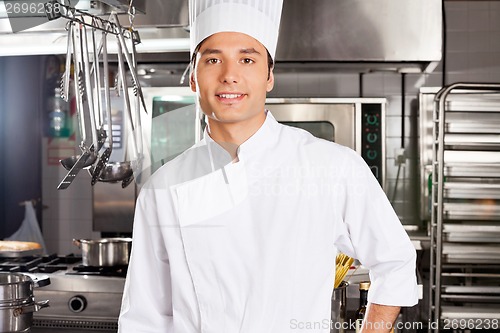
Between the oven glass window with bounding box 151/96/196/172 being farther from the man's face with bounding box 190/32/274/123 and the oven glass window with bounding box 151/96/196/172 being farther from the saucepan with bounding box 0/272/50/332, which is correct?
the man's face with bounding box 190/32/274/123

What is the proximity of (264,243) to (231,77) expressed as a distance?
36 centimetres

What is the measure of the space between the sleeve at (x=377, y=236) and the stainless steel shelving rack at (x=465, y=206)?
89.1 inches

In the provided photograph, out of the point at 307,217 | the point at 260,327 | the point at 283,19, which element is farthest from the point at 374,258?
the point at 283,19

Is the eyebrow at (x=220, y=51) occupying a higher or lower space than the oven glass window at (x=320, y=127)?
higher

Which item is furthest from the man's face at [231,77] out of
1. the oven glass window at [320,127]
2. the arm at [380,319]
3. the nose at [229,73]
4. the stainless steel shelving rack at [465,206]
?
the oven glass window at [320,127]

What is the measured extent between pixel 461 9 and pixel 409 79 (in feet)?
1.96

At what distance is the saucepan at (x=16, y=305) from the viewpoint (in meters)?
2.06

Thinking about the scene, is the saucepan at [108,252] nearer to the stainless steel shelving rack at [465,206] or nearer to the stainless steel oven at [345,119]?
the stainless steel oven at [345,119]

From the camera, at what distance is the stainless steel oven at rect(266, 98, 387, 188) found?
4.09m

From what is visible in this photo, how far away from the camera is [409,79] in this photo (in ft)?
15.1

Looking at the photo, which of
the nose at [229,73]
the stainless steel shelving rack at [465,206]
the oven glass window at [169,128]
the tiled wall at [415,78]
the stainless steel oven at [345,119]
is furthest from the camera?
the tiled wall at [415,78]

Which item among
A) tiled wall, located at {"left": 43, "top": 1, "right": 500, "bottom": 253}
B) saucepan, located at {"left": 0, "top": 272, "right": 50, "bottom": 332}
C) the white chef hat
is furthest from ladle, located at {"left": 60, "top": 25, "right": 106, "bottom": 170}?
tiled wall, located at {"left": 43, "top": 1, "right": 500, "bottom": 253}

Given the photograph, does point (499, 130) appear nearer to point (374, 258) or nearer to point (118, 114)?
point (118, 114)

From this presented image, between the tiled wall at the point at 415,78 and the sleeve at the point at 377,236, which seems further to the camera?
the tiled wall at the point at 415,78
